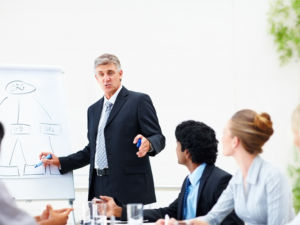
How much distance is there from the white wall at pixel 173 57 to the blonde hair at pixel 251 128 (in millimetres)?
2615

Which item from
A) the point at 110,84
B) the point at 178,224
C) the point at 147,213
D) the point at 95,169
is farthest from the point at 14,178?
the point at 178,224

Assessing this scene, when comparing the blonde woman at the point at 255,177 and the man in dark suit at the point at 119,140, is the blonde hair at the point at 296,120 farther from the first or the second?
the man in dark suit at the point at 119,140

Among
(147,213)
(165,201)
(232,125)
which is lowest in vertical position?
(165,201)

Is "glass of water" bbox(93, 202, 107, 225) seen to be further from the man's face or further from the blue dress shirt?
the man's face

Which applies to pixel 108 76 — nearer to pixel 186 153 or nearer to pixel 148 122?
pixel 148 122

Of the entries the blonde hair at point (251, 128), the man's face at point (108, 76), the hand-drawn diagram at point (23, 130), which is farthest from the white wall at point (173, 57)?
the blonde hair at point (251, 128)

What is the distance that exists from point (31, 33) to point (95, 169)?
6.96 feet

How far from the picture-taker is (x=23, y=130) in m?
3.87

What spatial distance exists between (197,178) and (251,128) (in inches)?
21.8

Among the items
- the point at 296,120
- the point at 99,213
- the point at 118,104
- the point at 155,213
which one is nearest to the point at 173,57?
the point at 118,104

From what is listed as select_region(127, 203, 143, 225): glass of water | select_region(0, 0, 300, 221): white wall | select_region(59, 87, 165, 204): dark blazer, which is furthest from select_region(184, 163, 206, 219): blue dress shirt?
select_region(0, 0, 300, 221): white wall

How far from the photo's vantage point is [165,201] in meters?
4.94

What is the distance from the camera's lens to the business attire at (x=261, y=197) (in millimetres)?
2158

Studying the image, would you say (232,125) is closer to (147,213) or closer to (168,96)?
(147,213)
